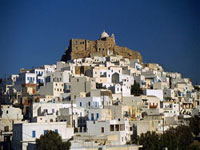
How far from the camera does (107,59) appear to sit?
53.5m

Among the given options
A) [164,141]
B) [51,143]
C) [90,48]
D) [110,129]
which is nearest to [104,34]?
[90,48]

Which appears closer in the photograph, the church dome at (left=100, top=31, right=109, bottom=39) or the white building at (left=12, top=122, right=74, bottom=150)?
the white building at (left=12, top=122, right=74, bottom=150)

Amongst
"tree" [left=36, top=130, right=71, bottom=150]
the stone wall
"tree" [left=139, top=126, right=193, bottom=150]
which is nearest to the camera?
"tree" [left=36, top=130, right=71, bottom=150]

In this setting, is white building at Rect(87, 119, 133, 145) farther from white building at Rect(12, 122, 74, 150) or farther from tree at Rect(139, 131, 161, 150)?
tree at Rect(139, 131, 161, 150)

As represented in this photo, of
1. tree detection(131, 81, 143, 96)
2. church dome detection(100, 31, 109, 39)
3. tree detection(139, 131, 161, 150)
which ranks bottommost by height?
tree detection(139, 131, 161, 150)

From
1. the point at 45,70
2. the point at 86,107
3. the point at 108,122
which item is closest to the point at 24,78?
the point at 45,70

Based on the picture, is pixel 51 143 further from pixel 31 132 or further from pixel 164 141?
pixel 164 141

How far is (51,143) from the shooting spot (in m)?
24.1

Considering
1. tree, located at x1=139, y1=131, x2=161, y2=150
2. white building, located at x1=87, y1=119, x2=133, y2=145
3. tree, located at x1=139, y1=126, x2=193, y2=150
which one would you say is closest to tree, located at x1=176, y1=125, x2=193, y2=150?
tree, located at x1=139, y1=126, x2=193, y2=150

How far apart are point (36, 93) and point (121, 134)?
1359 centimetres

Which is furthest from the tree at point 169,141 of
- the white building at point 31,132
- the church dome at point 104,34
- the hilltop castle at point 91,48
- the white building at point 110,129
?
the church dome at point 104,34

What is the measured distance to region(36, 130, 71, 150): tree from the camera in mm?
23562

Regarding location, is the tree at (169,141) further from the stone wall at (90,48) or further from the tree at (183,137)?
the stone wall at (90,48)

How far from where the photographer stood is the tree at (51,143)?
23.6 meters
